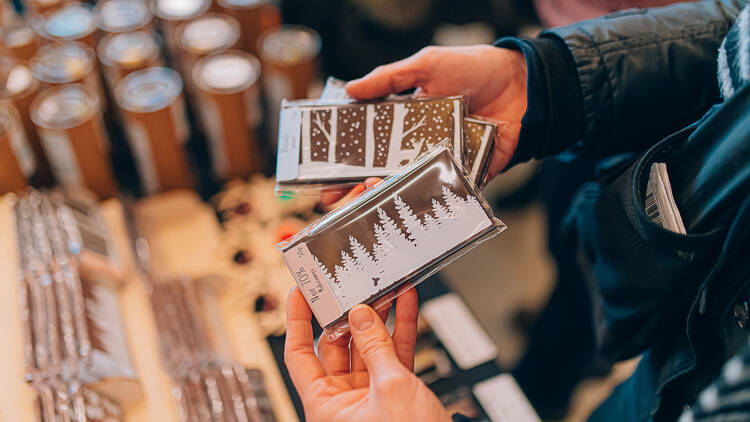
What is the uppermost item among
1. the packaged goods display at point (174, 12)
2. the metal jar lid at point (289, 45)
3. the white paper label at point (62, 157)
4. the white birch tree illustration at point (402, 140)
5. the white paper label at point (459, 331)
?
the packaged goods display at point (174, 12)

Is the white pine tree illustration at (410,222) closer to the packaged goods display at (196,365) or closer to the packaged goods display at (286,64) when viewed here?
the packaged goods display at (196,365)

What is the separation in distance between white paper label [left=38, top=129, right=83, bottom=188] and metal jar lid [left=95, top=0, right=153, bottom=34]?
30 centimetres

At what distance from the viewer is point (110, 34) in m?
1.20

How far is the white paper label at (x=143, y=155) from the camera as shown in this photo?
1.09 m

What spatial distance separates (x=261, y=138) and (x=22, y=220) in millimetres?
512

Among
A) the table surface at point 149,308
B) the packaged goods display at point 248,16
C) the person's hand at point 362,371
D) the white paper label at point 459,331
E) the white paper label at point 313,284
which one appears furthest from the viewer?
the packaged goods display at point 248,16

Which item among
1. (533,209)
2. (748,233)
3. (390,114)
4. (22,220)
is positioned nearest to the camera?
(748,233)

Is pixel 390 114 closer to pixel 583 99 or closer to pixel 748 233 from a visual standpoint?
pixel 583 99

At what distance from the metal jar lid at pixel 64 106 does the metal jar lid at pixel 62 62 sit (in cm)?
2

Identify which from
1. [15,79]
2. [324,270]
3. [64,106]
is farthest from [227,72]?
[324,270]

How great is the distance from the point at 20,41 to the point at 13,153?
0.31 m

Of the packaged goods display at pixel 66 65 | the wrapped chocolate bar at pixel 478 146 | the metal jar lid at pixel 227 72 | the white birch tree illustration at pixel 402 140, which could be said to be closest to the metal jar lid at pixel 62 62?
the packaged goods display at pixel 66 65

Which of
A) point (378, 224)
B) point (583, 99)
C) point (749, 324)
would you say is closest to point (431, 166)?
point (378, 224)

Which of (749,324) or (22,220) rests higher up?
(22,220)
